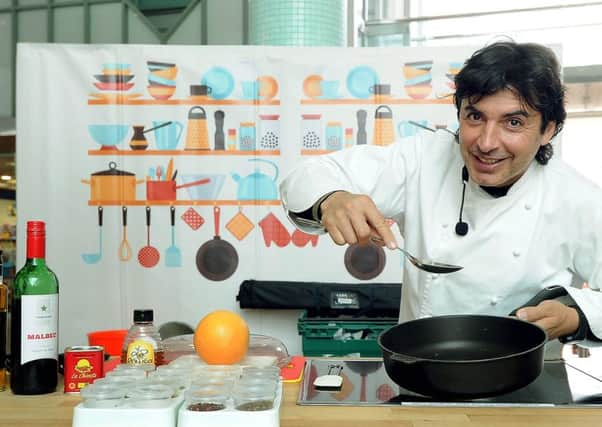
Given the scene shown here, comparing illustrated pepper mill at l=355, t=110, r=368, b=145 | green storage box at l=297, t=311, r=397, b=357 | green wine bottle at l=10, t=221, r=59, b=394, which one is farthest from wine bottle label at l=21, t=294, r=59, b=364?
illustrated pepper mill at l=355, t=110, r=368, b=145

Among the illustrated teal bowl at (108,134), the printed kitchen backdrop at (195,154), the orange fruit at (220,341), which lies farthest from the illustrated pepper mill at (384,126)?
the orange fruit at (220,341)

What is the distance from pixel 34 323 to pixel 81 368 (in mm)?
121

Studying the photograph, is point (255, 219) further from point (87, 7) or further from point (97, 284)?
point (87, 7)

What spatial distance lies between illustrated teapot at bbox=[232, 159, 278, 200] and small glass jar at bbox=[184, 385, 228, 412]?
2083 millimetres

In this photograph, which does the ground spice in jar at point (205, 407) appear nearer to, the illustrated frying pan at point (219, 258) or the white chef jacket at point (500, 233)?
the white chef jacket at point (500, 233)

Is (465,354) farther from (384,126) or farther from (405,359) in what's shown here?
(384,126)

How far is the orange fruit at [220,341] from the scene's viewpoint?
4.07ft

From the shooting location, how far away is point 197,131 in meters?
3.04

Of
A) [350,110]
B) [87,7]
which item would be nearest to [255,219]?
[350,110]

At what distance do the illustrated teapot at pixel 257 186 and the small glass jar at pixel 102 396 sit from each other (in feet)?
6.79

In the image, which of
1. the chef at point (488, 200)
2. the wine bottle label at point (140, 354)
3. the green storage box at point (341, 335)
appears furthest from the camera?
the green storage box at point (341, 335)

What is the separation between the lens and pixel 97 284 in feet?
9.89

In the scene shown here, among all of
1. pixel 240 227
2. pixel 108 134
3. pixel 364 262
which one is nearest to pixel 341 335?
pixel 364 262

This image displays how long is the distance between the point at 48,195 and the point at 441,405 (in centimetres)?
242
